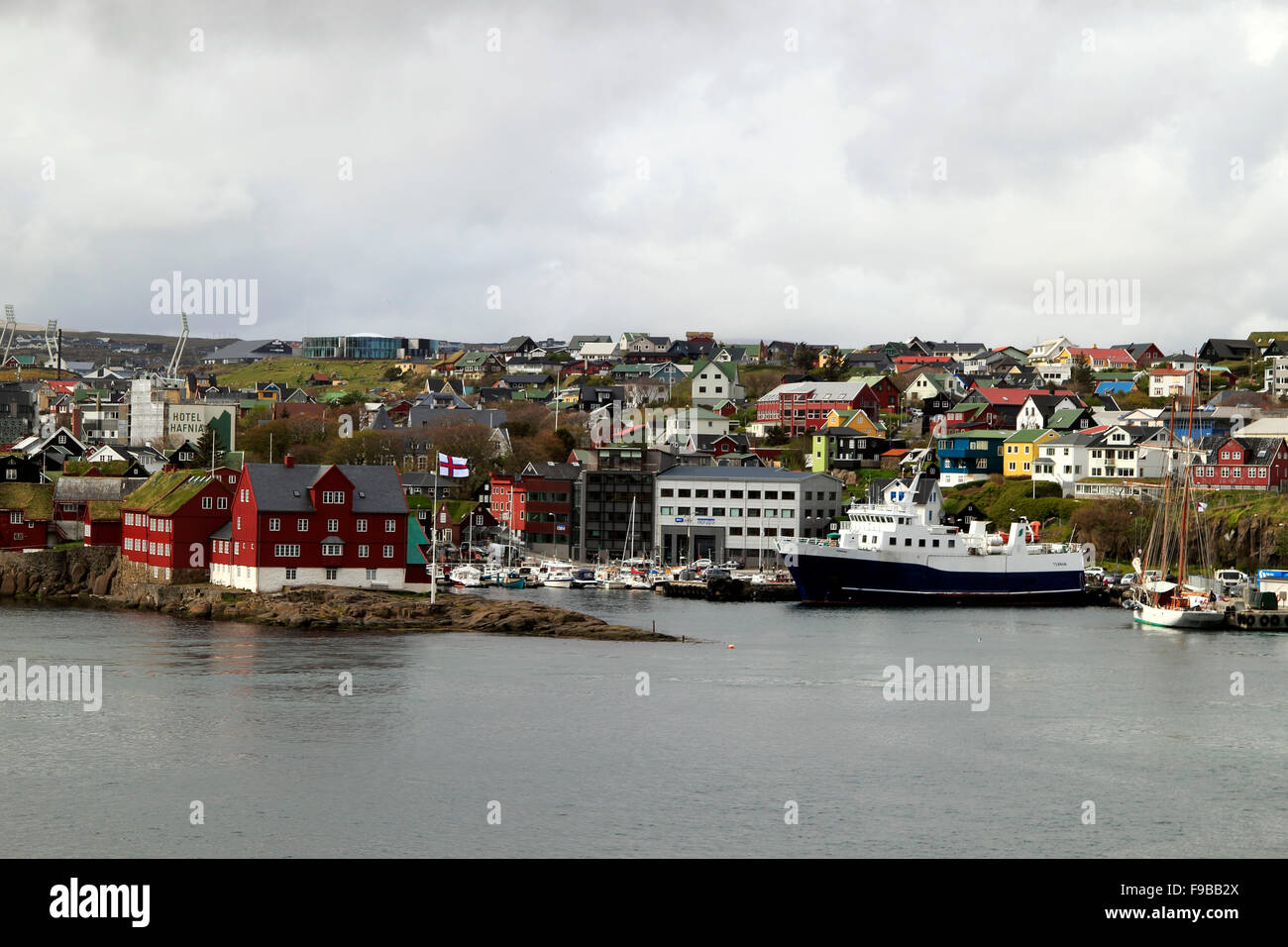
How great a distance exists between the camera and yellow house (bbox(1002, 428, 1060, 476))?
76.1 meters

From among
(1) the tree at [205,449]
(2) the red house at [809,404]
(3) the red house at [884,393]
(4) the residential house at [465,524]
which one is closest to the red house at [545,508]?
(4) the residential house at [465,524]

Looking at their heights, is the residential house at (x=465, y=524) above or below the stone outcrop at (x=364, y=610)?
above

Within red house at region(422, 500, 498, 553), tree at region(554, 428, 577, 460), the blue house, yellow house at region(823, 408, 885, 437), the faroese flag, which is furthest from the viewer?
tree at region(554, 428, 577, 460)

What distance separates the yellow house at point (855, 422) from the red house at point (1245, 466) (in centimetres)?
1810

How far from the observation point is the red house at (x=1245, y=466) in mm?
66562

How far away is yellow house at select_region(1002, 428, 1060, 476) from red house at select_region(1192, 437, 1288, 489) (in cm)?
913

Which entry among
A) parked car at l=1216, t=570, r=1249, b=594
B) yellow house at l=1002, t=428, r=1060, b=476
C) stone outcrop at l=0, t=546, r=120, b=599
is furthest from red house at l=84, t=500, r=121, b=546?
yellow house at l=1002, t=428, r=1060, b=476

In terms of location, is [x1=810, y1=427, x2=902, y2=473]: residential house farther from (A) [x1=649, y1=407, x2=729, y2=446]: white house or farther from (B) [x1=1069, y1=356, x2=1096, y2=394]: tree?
(B) [x1=1069, y1=356, x2=1096, y2=394]: tree

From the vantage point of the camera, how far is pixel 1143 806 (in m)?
24.9

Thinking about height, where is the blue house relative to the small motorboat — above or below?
above

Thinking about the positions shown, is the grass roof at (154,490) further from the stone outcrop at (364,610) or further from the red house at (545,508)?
the red house at (545,508)

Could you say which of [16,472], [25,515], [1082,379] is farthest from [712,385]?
[25,515]
